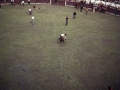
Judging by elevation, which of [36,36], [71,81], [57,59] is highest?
[36,36]

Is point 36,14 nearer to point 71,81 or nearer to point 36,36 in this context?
point 36,36

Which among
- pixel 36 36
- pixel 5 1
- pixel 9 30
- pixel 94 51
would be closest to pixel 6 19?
pixel 9 30

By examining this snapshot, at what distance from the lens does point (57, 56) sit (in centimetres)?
1445

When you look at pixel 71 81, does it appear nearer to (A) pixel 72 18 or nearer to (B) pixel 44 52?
(B) pixel 44 52

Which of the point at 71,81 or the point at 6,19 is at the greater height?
the point at 6,19

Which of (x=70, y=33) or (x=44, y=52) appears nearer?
(x=44, y=52)

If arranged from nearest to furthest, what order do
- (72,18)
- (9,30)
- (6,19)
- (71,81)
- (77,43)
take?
(71,81)
(77,43)
(9,30)
(6,19)
(72,18)

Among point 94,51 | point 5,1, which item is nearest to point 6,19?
point 5,1

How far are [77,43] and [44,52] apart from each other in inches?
172

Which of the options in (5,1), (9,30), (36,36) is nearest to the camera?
(36,36)

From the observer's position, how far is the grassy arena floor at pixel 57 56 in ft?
36.4

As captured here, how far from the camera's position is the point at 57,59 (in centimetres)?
1394

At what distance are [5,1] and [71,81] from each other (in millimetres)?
29187

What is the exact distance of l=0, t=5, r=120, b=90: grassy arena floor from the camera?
1110 cm
